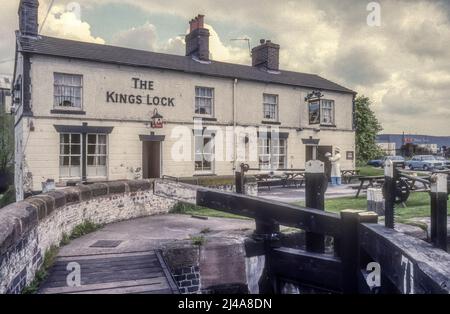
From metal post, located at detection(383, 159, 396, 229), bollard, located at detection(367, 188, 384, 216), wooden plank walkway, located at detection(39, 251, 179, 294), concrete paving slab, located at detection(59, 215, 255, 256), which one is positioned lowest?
wooden plank walkway, located at detection(39, 251, 179, 294)

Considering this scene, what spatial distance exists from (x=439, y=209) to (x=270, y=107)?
16.0 meters

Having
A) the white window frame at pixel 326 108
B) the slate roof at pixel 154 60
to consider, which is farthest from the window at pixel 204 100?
the white window frame at pixel 326 108

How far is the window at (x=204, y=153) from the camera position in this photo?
18391 mm

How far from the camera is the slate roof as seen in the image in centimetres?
1541

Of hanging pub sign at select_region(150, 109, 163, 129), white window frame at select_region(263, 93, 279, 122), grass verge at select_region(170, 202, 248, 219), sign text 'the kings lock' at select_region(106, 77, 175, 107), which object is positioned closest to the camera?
grass verge at select_region(170, 202, 248, 219)

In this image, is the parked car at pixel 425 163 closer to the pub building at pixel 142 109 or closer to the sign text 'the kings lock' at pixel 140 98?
the pub building at pixel 142 109

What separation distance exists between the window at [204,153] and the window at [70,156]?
531 centimetres

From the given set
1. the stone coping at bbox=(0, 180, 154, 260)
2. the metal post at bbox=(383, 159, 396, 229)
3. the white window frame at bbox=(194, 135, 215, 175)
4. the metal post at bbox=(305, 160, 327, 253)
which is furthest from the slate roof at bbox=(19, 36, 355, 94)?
the metal post at bbox=(383, 159, 396, 229)

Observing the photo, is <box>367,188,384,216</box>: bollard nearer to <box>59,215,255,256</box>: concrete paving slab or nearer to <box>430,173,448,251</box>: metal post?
<box>59,215,255,256</box>: concrete paving slab

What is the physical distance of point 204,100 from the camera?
18750 mm

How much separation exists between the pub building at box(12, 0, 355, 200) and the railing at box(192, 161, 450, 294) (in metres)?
10.0

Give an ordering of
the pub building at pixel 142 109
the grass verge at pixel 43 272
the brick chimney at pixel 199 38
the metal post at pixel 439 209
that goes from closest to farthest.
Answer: the metal post at pixel 439 209
the grass verge at pixel 43 272
the pub building at pixel 142 109
the brick chimney at pixel 199 38
